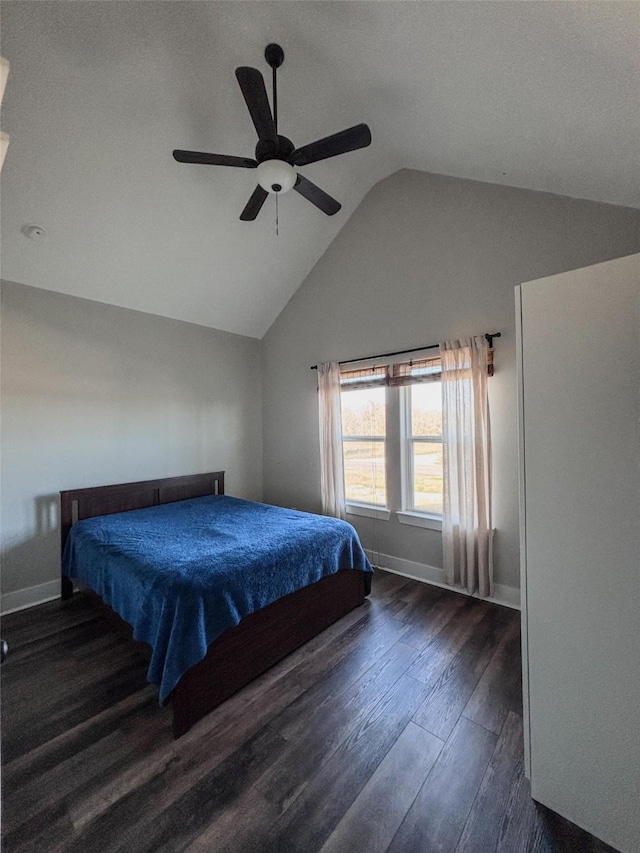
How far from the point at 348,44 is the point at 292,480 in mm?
3582

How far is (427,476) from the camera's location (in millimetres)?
3143

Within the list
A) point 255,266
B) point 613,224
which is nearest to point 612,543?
point 613,224

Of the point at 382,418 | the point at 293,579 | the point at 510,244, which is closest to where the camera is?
the point at 293,579

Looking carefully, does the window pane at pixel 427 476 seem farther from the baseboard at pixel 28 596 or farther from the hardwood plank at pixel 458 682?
the baseboard at pixel 28 596

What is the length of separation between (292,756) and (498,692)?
3.58 feet

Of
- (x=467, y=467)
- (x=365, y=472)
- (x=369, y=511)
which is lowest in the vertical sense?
(x=369, y=511)

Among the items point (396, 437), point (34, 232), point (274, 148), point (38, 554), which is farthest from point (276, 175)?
point (38, 554)

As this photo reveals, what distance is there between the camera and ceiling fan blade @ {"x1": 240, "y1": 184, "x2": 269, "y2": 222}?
6.61 ft

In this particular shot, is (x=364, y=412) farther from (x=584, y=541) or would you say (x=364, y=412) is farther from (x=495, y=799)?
(x=495, y=799)

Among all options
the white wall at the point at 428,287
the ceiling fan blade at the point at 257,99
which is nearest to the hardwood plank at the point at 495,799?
the white wall at the point at 428,287

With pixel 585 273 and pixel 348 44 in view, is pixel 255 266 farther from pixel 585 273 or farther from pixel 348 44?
pixel 585 273

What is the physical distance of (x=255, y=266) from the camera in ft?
11.6

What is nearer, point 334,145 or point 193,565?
point 334,145

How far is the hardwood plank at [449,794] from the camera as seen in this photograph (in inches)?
45.4
